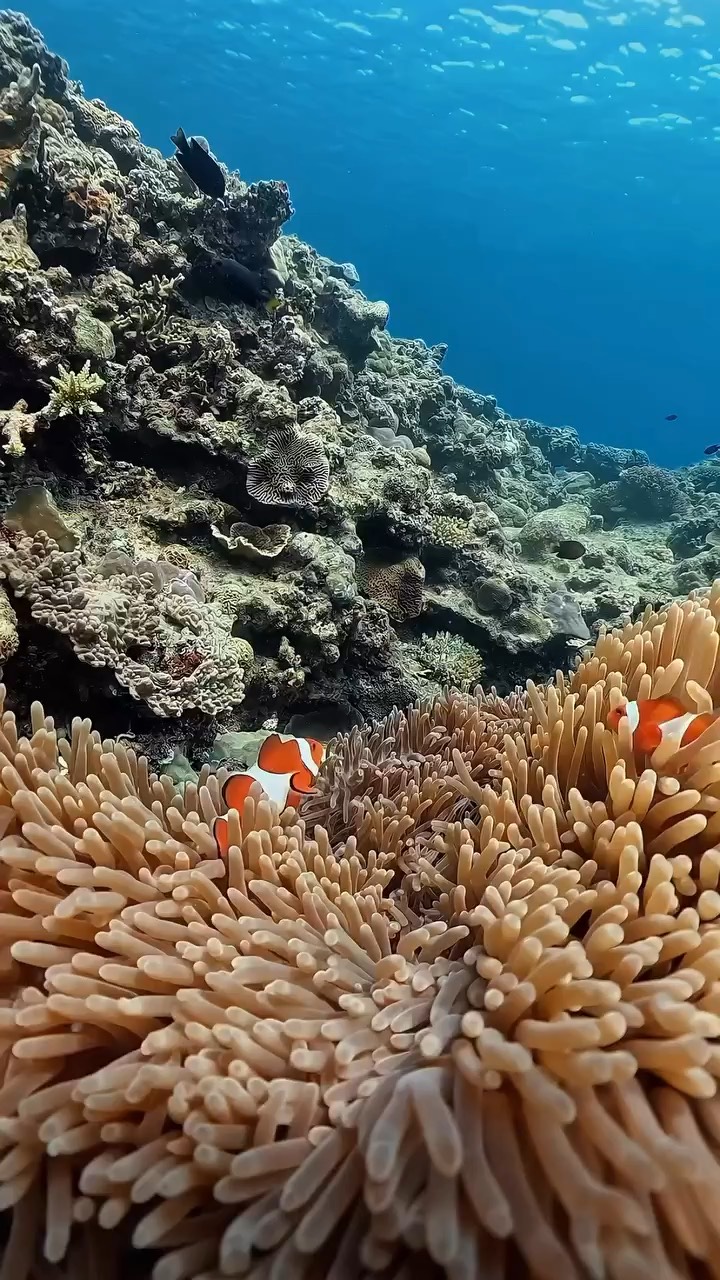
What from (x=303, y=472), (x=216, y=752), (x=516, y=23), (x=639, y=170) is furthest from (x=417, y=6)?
(x=216, y=752)

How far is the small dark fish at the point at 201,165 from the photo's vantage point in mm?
4785

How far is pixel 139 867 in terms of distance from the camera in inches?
55.1

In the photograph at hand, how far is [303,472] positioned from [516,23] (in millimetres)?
31501

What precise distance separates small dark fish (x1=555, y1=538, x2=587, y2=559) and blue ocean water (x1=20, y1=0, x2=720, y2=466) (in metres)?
24.5

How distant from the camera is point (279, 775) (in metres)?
1.71

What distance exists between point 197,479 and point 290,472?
519mm

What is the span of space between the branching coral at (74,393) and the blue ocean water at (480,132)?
2778 cm

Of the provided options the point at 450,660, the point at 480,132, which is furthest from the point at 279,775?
the point at 480,132

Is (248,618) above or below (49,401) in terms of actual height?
below

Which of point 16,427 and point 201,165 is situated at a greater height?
point 201,165

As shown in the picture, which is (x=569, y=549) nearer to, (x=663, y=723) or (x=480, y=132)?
(x=663, y=723)

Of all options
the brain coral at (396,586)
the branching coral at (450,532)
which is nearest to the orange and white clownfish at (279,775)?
the brain coral at (396,586)

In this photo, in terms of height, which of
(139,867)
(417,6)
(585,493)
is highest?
(417,6)

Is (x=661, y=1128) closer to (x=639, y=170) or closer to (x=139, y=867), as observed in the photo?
(x=139, y=867)
